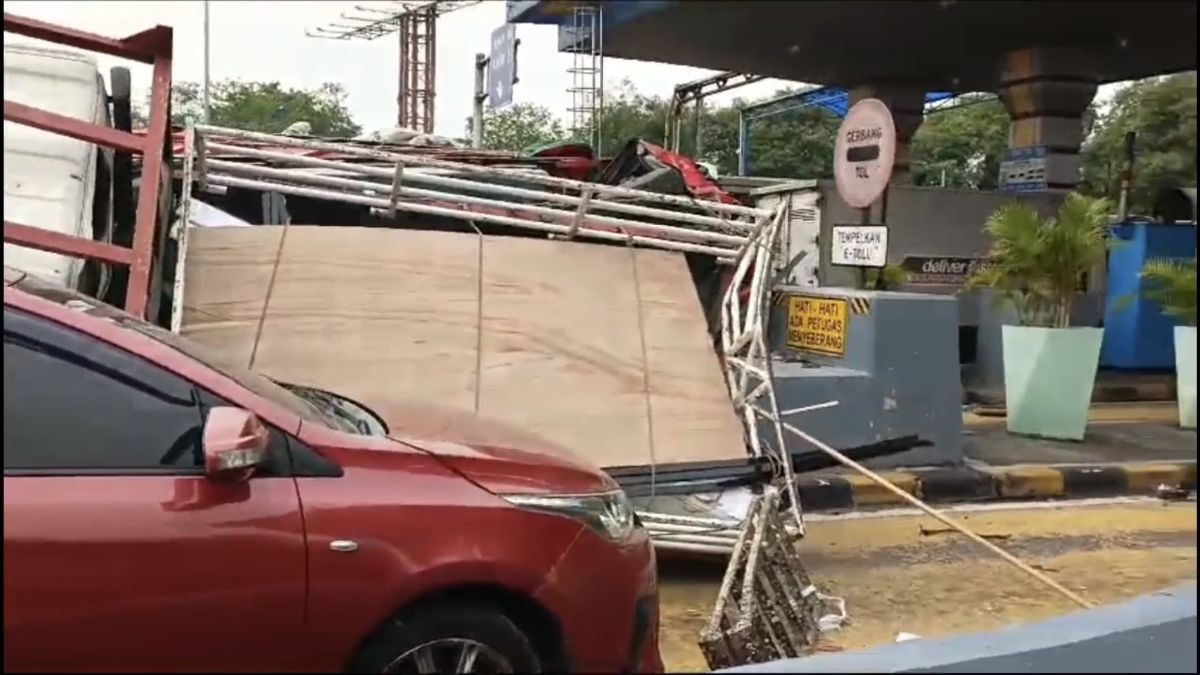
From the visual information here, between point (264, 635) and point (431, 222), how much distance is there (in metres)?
3.80

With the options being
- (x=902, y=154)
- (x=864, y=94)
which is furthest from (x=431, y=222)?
(x=902, y=154)

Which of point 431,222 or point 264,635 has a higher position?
point 431,222

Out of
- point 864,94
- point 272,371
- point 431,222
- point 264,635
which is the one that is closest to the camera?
point 264,635

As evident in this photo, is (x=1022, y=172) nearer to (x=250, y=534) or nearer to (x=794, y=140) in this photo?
(x=794, y=140)

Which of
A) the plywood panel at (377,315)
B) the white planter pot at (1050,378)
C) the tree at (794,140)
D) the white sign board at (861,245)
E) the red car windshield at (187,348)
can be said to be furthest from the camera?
the white planter pot at (1050,378)

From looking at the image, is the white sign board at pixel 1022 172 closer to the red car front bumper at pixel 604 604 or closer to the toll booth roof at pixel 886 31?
the red car front bumper at pixel 604 604

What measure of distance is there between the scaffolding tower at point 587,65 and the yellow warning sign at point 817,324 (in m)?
5.28

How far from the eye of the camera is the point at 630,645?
316cm

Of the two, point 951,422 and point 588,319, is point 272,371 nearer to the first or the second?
point 588,319

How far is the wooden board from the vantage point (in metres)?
5.17

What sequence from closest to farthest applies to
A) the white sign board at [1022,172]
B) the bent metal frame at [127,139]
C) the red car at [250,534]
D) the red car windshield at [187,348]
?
the red car at [250,534], the red car windshield at [187,348], the bent metal frame at [127,139], the white sign board at [1022,172]

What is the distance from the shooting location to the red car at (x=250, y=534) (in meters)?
2.47

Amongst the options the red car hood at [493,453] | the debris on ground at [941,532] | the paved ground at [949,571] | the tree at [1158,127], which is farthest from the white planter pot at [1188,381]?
the debris on ground at [941,532]

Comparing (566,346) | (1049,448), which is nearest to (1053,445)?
(1049,448)
